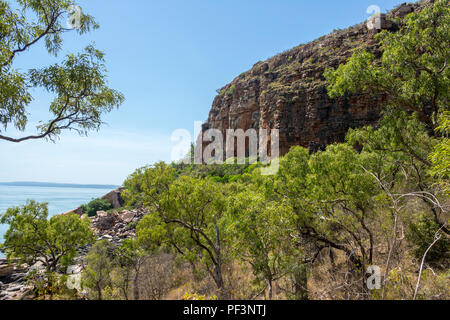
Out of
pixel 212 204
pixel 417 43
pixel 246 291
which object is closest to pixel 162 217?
pixel 212 204

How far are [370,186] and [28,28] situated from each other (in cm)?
917

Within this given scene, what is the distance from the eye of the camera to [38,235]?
9.20 m

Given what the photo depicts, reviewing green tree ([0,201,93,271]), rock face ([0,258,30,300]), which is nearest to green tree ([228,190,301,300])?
green tree ([0,201,93,271])

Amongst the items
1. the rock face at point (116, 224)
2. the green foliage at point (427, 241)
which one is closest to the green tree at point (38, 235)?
Answer: the green foliage at point (427, 241)

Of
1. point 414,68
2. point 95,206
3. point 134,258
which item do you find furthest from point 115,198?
point 414,68

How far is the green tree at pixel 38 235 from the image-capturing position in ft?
29.6

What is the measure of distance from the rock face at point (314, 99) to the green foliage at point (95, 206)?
3019 cm

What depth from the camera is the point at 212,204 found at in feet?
26.3

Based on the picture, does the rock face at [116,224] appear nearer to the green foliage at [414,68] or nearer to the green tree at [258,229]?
the green tree at [258,229]

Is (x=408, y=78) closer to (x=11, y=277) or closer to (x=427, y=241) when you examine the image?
(x=427, y=241)

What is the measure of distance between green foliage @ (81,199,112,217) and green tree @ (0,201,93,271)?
3262 cm

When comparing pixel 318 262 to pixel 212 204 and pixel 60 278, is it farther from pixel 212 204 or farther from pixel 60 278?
pixel 60 278

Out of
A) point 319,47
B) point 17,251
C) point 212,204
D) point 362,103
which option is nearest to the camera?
point 212,204

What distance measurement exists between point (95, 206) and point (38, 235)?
34911mm
